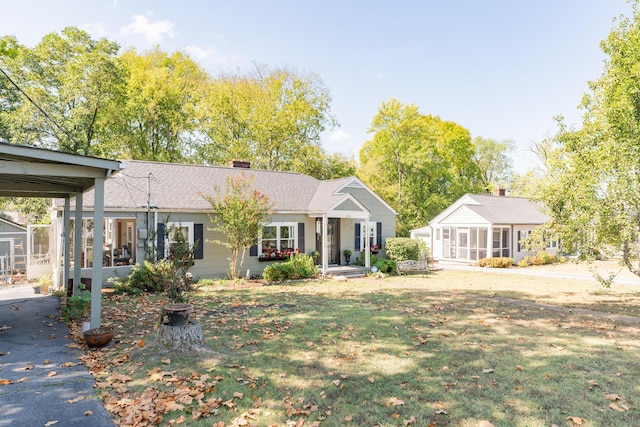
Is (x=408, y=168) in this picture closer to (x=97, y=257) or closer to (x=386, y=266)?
(x=386, y=266)

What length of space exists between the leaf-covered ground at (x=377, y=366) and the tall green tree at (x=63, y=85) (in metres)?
17.1

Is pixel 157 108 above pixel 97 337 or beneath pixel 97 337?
above

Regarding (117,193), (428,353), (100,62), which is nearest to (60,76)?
(100,62)

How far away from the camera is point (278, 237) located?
17594 mm

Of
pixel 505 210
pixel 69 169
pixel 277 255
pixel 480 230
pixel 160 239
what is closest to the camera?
pixel 69 169

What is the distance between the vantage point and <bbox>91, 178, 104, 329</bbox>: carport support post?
7293mm

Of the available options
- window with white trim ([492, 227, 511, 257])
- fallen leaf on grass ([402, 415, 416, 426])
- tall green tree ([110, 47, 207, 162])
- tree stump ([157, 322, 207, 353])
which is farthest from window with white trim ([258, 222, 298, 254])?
tall green tree ([110, 47, 207, 162])

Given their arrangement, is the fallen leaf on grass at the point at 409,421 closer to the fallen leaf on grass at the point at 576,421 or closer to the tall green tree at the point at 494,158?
the fallen leaf on grass at the point at 576,421

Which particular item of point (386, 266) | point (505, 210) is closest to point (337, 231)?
point (386, 266)

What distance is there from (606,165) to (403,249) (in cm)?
Answer: 1121

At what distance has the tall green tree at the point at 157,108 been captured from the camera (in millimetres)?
29469

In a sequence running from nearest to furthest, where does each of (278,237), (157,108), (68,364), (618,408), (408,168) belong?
(618,408), (68,364), (278,237), (157,108), (408,168)

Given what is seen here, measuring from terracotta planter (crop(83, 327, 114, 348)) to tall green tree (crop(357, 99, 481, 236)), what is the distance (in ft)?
96.6

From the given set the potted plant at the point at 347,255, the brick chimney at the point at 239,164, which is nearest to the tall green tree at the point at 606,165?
the potted plant at the point at 347,255
